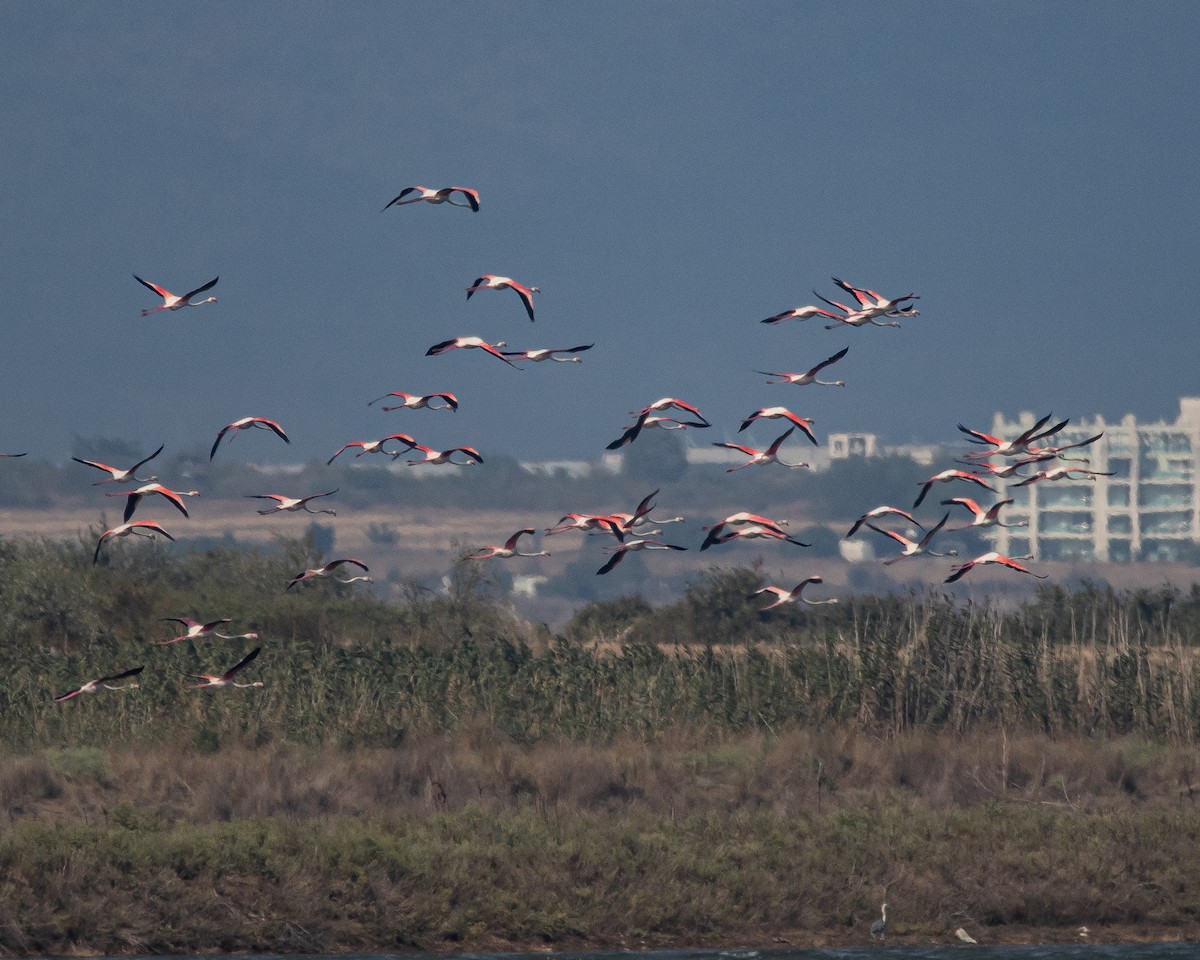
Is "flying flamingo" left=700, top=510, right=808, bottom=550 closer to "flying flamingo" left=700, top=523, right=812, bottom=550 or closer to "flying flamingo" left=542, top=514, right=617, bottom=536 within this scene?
"flying flamingo" left=700, top=523, right=812, bottom=550

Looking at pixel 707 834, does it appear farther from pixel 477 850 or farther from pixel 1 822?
pixel 1 822

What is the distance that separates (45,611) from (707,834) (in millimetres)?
18677

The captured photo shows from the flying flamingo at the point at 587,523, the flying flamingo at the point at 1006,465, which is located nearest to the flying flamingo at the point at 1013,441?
the flying flamingo at the point at 1006,465

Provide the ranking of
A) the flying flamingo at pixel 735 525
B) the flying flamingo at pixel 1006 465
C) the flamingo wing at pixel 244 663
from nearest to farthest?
the flamingo wing at pixel 244 663, the flying flamingo at pixel 735 525, the flying flamingo at pixel 1006 465

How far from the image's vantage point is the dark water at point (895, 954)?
23.2 meters

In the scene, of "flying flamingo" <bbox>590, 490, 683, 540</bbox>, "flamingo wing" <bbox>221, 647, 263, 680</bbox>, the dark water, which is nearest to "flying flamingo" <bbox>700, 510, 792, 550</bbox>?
"flying flamingo" <bbox>590, 490, 683, 540</bbox>

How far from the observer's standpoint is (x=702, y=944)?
2402cm

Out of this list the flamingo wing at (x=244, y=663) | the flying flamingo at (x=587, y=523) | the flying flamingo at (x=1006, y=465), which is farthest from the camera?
the flying flamingo at (x=587, y=523)

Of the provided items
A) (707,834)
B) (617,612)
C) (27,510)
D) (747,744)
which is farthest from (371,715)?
(27,510)

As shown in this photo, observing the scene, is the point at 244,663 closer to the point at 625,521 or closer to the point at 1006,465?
the point at 625,521

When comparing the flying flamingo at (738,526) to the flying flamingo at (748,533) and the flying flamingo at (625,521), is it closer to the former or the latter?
the flying flamingo at (748,533)

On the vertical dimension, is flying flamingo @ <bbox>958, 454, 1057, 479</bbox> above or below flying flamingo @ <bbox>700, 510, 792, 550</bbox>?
above

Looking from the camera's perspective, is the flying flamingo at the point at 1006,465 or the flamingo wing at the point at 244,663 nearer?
the flamingo wing at the point at 244,663

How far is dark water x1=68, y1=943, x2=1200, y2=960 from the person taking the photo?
23.2 metres
